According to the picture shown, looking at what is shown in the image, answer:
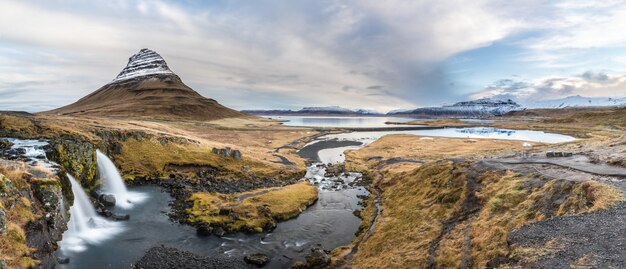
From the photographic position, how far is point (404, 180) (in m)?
53.6

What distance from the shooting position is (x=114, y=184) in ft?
168

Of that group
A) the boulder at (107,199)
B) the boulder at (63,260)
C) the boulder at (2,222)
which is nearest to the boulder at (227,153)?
the boulder at (107,199)

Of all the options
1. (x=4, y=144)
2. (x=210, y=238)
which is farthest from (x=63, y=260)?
(x=4, y=144)

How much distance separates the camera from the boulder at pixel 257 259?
→ 30.9 meters

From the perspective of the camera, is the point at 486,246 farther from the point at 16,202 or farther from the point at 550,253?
the point at 16,202

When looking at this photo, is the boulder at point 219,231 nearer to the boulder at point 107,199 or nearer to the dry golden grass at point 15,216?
the dry golden grass at point 15,216

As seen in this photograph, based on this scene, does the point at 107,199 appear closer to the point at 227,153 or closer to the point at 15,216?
the point at 15,216

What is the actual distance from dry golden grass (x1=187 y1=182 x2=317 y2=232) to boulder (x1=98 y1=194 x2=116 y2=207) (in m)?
10.2

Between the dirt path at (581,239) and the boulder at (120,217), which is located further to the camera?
the boulder at (120,217)

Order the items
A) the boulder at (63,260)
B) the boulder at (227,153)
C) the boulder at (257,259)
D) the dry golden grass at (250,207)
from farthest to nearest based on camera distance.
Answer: the boulder at (227,153) < the dry golden grass at (250,207) < the boulder at (257,259) < the boulder at (63,260)

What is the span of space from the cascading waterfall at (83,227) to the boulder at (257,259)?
52.9 ft

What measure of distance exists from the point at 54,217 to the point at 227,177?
34534 millimetres

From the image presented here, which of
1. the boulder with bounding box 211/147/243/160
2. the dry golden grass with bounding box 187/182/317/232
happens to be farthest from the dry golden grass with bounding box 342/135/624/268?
the boulder with bounding box 211/147/243/160

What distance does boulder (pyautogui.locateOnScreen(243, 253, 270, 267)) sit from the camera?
101ft
